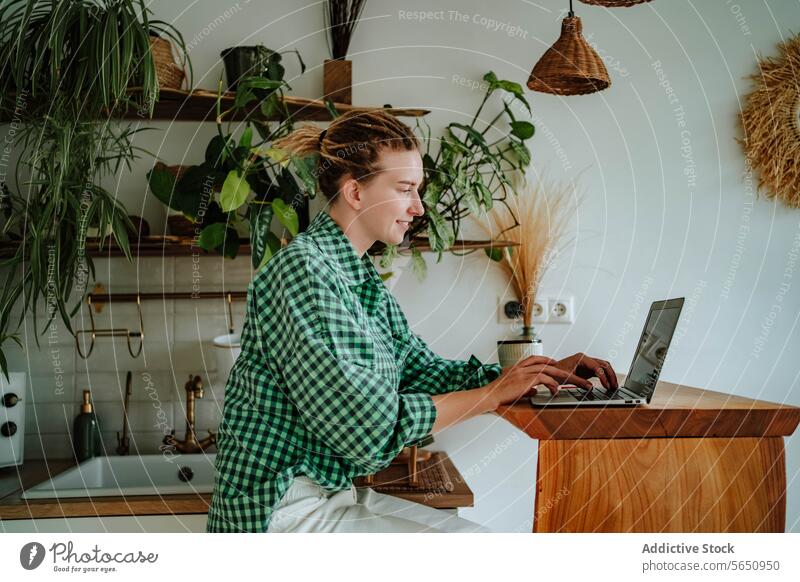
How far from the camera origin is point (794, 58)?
2.00m

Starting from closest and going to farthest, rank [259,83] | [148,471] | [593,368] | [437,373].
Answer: [593,368], [437,373], [259,83], [148,471]

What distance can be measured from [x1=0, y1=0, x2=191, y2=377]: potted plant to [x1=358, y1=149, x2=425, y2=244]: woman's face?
2.02 ft

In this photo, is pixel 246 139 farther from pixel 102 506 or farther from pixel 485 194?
pixel 102 506

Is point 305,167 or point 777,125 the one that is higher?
point 777,125

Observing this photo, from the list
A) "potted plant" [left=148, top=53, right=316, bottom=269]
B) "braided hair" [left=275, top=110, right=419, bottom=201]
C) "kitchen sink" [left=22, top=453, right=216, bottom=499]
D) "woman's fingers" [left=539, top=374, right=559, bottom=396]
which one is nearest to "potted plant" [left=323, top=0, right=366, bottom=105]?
"potted plant" [left=148, top=53, right=316, bottom=269]

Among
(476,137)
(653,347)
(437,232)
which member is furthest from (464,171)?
(653,347)

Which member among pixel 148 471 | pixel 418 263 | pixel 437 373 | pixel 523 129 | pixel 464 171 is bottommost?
pixel 148 471

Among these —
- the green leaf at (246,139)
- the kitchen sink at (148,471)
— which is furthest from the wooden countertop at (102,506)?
the green leaf at (246,139)

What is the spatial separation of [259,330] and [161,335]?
986mm

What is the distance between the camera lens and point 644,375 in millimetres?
1308

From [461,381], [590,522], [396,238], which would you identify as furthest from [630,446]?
[396,238]

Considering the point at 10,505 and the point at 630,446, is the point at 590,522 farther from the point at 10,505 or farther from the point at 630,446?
the point at 10,505

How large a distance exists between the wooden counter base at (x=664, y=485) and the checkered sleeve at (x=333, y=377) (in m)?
0.24

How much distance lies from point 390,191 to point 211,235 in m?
0.69
